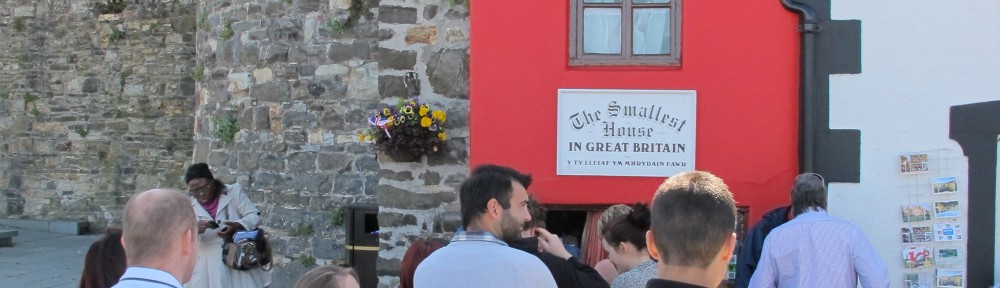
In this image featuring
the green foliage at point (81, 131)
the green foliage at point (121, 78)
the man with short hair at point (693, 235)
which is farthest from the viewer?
the green foliage at point (81, 131)

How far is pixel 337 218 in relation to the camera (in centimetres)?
941

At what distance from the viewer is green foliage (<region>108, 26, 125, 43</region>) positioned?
48.2 ft

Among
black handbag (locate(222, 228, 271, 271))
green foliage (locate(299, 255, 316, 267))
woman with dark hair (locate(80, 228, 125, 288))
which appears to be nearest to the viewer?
woman with dark hair (locate(80, 228, 125, 288))

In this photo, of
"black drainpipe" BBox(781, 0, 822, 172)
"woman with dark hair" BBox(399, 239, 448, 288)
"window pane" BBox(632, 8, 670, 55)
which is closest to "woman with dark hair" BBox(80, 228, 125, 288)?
"woman with dark hair" BBox(399, 239, 448, 288)

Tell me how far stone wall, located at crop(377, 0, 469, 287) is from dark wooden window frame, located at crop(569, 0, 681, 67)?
2.23 feet

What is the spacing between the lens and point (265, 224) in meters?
9.87

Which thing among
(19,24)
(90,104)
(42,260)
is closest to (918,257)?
(42,260)

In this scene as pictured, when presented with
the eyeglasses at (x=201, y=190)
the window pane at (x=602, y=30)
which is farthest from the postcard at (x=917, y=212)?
the eyeglasses at (x=201, y=190)

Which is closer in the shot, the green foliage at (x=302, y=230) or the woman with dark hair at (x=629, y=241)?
the woman with dark hair at (x=629, y=241)

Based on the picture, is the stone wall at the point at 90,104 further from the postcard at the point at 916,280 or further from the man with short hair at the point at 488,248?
the man with short hair at the point at 488,248

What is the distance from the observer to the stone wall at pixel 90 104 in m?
14.6

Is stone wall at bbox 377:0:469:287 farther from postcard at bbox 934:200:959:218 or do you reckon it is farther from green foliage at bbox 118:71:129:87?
green foliage at bbox 118:71:129:87

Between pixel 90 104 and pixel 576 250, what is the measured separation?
11885mm

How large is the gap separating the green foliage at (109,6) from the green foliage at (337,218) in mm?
7101
